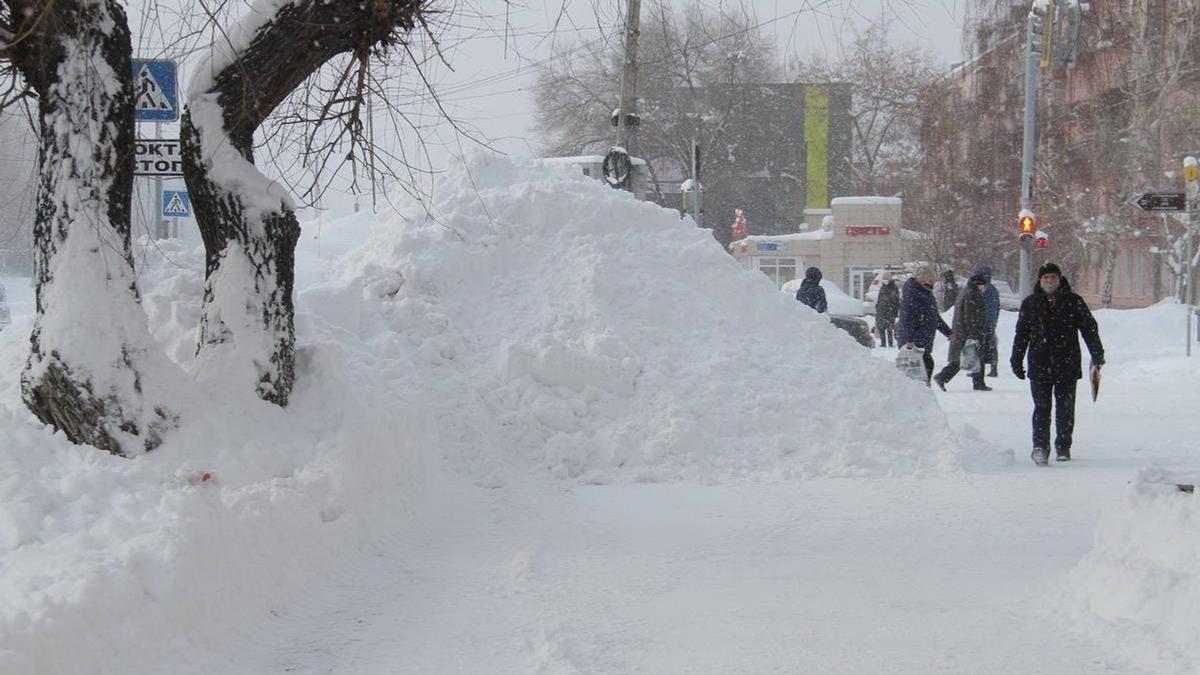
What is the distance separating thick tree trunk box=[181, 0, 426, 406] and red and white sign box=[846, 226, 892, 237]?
43.2m

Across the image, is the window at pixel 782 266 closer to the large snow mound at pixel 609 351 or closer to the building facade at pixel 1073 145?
the building facade at pixel 1073 145

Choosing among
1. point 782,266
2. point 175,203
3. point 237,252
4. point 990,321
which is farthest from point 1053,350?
point 782,266

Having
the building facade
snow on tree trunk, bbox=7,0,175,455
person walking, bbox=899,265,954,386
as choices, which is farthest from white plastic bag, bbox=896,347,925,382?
the building facade

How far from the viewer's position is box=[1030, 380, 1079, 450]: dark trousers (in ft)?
33.1

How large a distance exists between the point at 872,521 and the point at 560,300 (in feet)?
12.9

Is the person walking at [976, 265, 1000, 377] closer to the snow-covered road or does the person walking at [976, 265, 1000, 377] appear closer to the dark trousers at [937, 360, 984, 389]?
the dark trousers at [937, 360, 984, 389]

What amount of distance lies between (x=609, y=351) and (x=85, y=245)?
454cm

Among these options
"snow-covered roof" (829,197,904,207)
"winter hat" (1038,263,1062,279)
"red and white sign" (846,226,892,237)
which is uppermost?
"snow-covered roof" (829,197,904,207)

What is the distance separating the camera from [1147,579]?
5176 millimetres

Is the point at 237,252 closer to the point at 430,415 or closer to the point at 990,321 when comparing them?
the point at 430,415

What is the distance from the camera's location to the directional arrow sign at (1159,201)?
18.1m

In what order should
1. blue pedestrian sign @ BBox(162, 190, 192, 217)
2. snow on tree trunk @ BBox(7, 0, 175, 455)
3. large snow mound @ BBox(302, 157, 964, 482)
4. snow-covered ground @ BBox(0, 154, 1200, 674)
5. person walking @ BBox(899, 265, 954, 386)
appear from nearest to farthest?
snow-covered ground @ BBox(0, 154, 1200, 674)
snow on tree trunk @ BBox(7, 0, 175, 455)
large snow mound @ BBox(302, 157, 964, 482)
person walking @ BBox(899, 265, 954, 386)
blue pedestrian sign @ BBox(162, 190, 192, 217)

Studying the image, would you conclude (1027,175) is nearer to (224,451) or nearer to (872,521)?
(872,521)

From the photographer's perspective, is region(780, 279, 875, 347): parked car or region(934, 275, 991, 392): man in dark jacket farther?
region(780, 279, 875, 347): parked car
